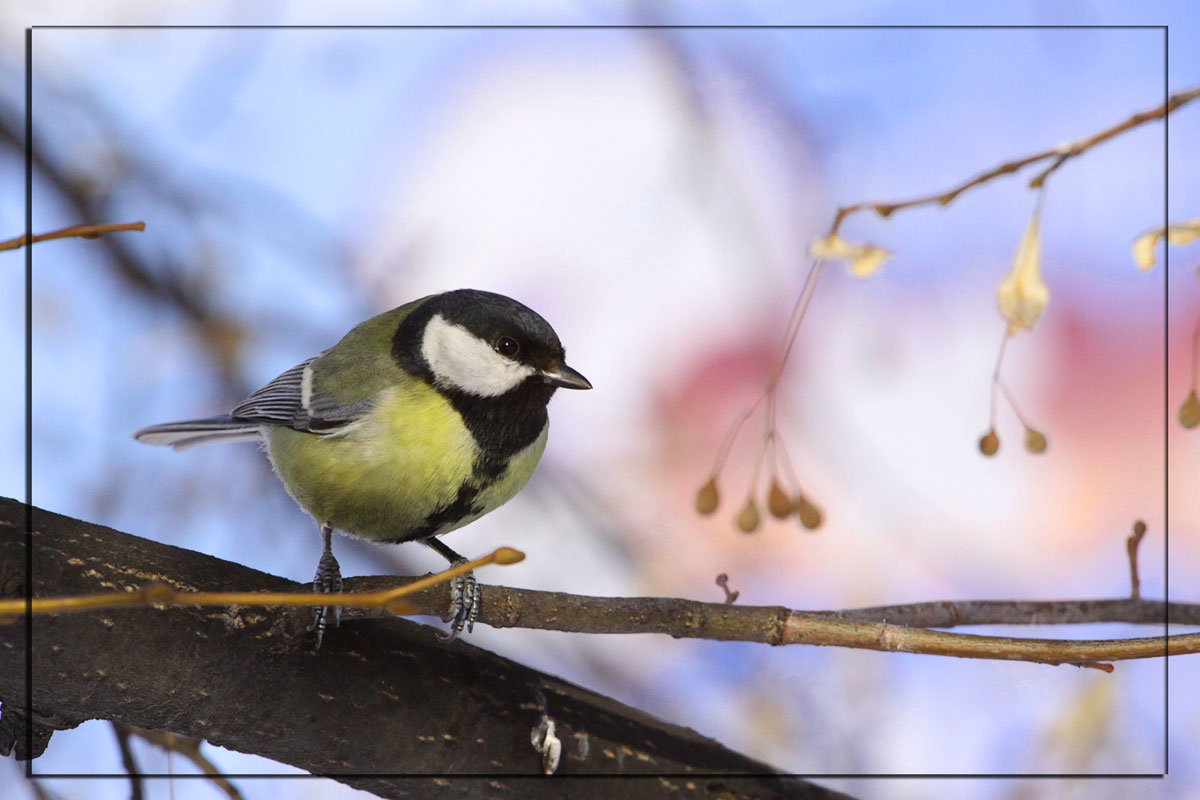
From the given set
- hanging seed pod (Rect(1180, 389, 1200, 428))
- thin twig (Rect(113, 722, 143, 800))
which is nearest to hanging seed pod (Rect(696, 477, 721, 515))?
hanging seed pod (Rect(1180, 389, 1200, 428))

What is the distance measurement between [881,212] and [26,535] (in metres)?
0.57

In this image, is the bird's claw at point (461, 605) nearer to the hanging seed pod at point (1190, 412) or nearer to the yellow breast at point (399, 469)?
the yellow breast at point (399, 469)

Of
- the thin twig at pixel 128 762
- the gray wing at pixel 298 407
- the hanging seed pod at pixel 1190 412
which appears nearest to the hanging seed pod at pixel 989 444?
the hanging seed pod at pixel 1190 412

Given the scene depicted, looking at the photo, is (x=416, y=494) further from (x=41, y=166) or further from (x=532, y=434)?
(x=41, y=166)

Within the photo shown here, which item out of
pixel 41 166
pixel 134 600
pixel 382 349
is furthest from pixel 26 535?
pixel 41 166

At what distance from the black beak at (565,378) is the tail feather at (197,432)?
1.27 feet

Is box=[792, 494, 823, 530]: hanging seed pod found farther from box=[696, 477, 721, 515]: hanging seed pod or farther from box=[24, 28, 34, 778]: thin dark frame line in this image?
box=[24, 28, 34, 778]: thin dark frame line

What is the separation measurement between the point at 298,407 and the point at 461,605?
341 millimetres

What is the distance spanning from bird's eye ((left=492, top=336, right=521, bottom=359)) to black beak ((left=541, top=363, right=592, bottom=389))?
0.13 feet

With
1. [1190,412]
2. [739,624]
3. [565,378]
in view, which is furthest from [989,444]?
[565,378]

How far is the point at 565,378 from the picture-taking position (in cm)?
93

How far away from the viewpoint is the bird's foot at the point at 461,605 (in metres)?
0.83

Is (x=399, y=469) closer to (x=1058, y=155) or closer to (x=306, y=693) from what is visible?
(x=306, y=693)

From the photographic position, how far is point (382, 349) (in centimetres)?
106
